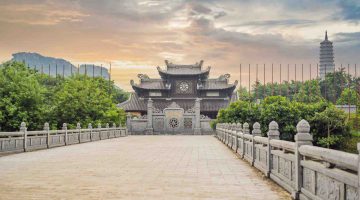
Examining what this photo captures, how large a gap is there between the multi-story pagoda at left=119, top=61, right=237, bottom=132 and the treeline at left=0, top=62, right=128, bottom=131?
13.4 m

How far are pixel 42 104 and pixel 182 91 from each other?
3406 cm

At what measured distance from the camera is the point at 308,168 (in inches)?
270

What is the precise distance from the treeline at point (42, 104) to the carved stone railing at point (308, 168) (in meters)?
21.3

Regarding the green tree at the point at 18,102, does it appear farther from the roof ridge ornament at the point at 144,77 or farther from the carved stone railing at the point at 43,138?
the roof ridge ornament at the point at 144,77

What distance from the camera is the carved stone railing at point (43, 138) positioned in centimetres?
1852

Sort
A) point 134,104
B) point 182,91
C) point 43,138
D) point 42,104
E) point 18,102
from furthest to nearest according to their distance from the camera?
point 182,91 < point 134,104 < point 42,104 < point 18,102 < point 43,138

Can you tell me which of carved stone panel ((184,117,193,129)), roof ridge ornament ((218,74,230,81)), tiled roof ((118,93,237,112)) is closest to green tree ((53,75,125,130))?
carved stone panel ((184,117,193,129))

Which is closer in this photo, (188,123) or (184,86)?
(188,123)

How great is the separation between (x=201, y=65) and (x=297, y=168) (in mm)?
58797

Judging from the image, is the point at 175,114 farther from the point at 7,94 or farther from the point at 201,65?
the point at 7,94

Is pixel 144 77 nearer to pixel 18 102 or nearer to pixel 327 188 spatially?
pixel 18 102

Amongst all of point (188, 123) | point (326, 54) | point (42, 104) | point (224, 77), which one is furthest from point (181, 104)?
point (326, 54)

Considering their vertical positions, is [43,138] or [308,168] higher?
[308,168]

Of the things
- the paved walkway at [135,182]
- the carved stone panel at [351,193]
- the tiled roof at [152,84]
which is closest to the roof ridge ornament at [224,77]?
the tiled roof at [152,84]
